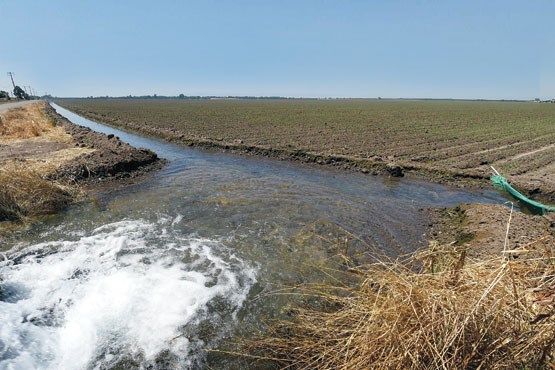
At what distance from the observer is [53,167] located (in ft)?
37.1

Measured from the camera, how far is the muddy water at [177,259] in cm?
449

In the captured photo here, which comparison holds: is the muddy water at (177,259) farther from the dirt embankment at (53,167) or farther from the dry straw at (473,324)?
the dry straw at (473,324)

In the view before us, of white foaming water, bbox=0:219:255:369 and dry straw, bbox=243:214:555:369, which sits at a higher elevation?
dry straw, bbox=243:214:555:369

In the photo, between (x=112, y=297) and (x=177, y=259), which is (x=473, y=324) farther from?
(x=177, y=259)

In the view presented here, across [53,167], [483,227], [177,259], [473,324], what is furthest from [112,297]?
[483,227]

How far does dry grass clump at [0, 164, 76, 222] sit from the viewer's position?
317 inches

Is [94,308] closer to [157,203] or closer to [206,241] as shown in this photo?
[206,241]

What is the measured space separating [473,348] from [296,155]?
1464 cm

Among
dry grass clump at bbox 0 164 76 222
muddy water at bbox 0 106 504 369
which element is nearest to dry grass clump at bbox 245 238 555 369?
muddy water at bbox 0 106 504 369

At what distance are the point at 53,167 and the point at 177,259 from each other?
8.17 metres

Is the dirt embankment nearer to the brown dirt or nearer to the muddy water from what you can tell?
the muddy water

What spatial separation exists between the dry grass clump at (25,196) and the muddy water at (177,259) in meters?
0.63

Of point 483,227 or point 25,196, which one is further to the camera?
point 25,196

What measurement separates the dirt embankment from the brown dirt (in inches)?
445
